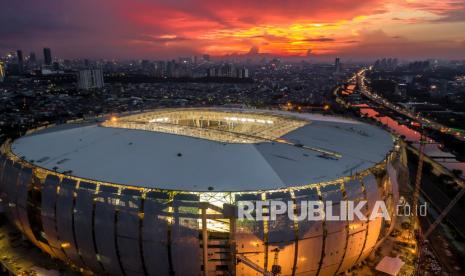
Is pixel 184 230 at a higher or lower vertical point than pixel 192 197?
lower

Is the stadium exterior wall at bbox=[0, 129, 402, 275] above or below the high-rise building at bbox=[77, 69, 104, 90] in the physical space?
below

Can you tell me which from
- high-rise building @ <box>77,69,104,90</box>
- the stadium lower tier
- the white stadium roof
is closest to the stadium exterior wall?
the stadium lower tier

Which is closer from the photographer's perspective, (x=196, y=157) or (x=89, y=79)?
(x=196, y=157)

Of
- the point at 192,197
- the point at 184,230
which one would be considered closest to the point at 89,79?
the point at 192,197

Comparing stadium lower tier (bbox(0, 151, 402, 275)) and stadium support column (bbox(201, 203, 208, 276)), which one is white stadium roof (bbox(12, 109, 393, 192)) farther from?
stadium support column (bbox(201, 203, 208, 276))

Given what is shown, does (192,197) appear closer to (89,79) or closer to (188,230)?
(188,230)

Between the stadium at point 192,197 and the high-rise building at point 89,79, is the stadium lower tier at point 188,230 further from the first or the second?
the high-rise building at point 89,79

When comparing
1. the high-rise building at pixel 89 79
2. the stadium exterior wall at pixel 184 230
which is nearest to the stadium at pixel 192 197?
the stadium exterior wall at pixel 184 230
